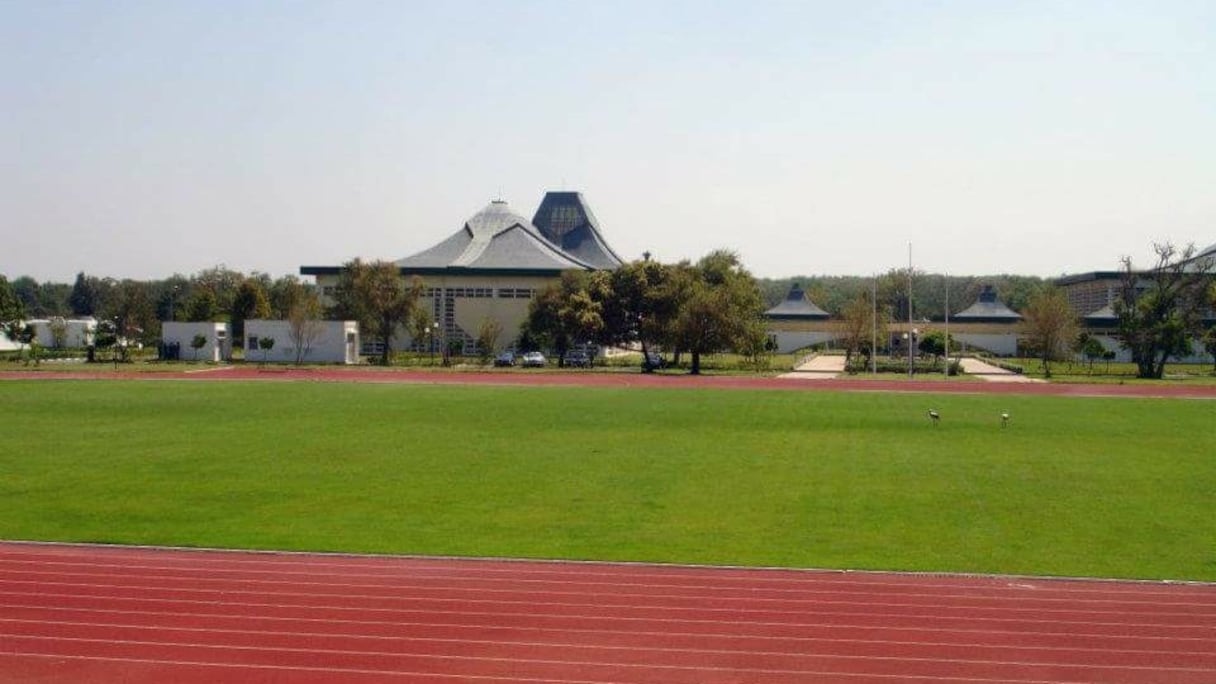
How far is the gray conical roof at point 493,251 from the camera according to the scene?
82.1 m

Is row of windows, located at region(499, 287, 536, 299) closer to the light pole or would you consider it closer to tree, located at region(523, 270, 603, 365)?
the light pole

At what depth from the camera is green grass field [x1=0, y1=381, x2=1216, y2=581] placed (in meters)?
16.1

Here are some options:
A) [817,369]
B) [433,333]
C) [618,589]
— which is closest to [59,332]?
[433,333]

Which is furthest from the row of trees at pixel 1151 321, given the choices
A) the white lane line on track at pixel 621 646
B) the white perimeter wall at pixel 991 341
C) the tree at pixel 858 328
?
the white lane line on track at pixel 621 646

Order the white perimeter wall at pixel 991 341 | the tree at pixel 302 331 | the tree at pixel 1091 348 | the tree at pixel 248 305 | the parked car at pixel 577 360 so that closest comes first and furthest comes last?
the tree at pixel 1091 348 < the tree at pixel 302 331 < the parked car at pixel 577 360 < the tree at pixel 248 305 < the white perimeter wall at pixel 991 341

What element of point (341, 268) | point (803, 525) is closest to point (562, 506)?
point (803, 525)

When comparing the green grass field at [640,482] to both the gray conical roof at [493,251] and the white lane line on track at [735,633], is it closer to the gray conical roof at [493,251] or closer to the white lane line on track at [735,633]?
the white lane line on track at [735,633]

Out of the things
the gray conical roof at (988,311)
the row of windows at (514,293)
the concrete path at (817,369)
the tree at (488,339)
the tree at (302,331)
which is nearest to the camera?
the concrete path at (817,369)

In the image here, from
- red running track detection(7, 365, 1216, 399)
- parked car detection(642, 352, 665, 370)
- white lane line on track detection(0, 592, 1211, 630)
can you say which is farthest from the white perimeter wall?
white lane line on track detection(0, 592, 1211, 630)

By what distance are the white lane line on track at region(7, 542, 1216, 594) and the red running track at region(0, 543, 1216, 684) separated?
5cm

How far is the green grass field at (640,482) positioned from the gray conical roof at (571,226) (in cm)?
6812

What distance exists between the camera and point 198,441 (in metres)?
26.8

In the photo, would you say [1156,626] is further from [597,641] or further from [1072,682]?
[597,641]

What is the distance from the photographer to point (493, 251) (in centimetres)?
8444
